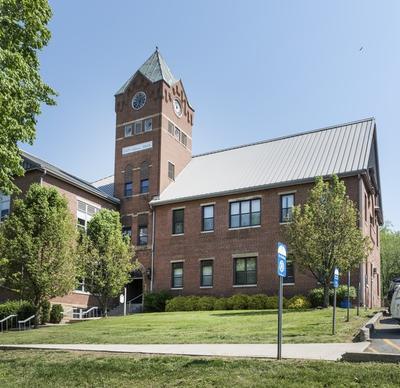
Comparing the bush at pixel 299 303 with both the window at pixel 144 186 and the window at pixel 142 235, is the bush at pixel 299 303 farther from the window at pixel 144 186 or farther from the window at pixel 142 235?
the window at pixel 144 186

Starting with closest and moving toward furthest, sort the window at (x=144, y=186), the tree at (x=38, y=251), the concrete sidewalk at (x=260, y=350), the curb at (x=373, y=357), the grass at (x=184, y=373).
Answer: the grass at (x=184, y=373)
the curb at (x=373, y=357)
the concrete sidewalk at (x=260, y=350)
the tree at (x=38, y=251)
the window at (x=144, y=186)

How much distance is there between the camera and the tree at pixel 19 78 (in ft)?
43.0

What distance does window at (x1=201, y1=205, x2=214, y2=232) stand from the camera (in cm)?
3569

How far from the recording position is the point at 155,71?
4153 centimetres

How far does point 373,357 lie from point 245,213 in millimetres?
23821

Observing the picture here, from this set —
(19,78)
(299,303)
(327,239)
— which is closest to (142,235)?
(299,303)

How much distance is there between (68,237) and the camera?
2738cm

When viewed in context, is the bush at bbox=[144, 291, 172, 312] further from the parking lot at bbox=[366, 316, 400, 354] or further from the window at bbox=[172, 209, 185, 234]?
the parking lot at bbox=[366, 316, 400, 354]

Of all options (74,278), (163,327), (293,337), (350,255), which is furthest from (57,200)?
(293,337)

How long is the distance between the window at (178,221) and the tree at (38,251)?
10175 millimetres

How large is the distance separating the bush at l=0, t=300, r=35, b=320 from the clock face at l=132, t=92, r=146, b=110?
1725 centimetres

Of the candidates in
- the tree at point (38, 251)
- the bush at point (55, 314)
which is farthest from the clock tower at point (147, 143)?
the tree at point (38, 251)

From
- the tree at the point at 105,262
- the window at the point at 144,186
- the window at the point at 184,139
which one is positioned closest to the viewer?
the tree at the point at 105,262

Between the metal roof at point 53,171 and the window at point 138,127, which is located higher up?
the window at point 138,127
